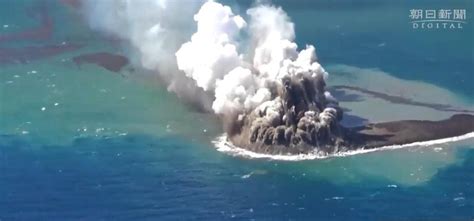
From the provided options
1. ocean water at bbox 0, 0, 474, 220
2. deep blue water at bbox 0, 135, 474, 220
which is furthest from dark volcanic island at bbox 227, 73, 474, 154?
deep blue water at bbox 0, 135, 474, 220

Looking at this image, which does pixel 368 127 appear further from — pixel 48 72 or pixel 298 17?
pixel 48 72

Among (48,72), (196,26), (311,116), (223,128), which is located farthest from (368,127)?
(48,72)

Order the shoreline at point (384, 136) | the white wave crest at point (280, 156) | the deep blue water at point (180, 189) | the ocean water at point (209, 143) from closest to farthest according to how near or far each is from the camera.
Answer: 1. the deep blue water at point (180, 189)
2. the ocean water at point (209, 143)
3. the white wave crest at point (280, 156)
4. the shoreline at point (384, 136)

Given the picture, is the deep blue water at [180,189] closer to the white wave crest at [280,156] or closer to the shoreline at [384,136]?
the white wave crest at [280,156]

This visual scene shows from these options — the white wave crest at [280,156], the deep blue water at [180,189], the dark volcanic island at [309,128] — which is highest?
the dark volcanic island at [309,128]

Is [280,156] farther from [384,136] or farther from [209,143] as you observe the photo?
[384,136]

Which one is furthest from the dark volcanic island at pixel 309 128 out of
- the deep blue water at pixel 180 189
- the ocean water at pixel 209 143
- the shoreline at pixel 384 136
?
the deep blue water at pixel 180 189
